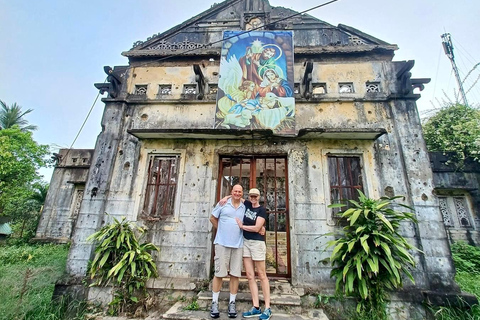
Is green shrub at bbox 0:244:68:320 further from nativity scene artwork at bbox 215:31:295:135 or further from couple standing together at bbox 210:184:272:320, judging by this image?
nativity scene artwork at bbox 215:31:295:135

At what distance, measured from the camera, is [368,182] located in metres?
4.82

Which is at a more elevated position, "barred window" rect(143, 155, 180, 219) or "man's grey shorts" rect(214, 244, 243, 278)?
"barred window" rect(143, 155, 180, 219)

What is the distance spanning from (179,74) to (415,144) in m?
6.03

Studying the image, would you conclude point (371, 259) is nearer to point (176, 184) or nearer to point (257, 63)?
point (176, 184)

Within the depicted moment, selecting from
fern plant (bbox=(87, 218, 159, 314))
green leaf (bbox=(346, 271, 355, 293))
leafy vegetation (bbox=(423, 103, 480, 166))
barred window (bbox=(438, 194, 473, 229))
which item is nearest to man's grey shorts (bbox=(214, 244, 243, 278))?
fern plant (bbox=(87, 218, 159, 314))

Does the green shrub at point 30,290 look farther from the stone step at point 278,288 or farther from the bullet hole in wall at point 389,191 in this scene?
the bullet hole in wall at point 389,191

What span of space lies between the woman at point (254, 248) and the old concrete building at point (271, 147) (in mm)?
1321

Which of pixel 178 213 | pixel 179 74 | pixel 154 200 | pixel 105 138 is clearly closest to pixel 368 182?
pixel 178 213

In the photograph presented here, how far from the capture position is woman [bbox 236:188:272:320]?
3336mm

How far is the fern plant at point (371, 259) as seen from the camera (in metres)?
3.59

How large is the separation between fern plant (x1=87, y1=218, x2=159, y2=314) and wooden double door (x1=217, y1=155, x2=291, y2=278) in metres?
1.99

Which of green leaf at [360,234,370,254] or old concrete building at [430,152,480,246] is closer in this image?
green leaf at [360,234,370,254]

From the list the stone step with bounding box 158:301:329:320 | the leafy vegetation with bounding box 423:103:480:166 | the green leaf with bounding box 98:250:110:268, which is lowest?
the stone step with bounding box 158:301:329:320

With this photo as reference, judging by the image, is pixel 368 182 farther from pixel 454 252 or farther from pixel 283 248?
pixel 454 252
